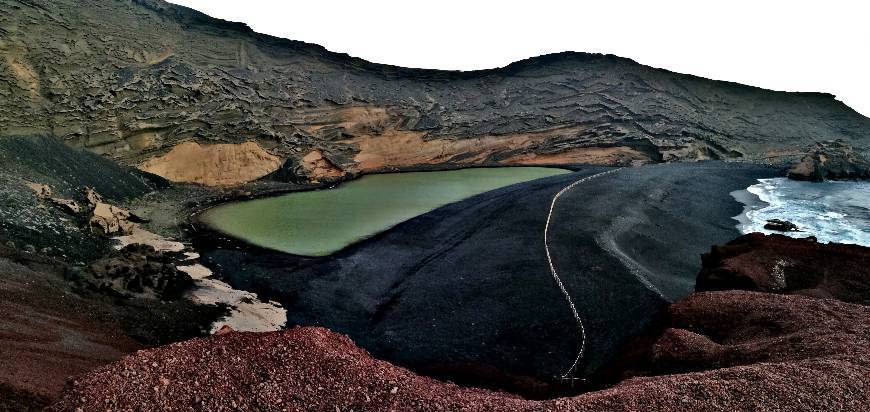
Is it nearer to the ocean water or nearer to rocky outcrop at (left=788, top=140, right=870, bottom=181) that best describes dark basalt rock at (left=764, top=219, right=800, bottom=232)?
the ocean water

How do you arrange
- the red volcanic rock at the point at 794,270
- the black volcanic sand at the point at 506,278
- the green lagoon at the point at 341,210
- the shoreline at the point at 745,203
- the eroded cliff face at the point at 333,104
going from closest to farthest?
the red volcanic rock at the point at 794,270
the black volcanic sand at the point at 506,278
the green lagoon at the point at 341,210
the shoreline at the point at 745,203
the eroded cliff face at the point at 333,104

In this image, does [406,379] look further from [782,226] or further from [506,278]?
[782,226]

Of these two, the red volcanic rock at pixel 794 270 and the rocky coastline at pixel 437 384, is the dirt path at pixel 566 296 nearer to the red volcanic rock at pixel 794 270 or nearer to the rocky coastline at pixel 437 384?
the rocky coastline at pixel 437 384

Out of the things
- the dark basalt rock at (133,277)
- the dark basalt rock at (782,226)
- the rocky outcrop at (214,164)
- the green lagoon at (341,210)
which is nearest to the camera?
the dark basalt rock at (133,277)

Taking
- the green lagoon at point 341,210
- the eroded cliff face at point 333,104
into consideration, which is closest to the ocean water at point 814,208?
the eroded cliff face at point 333,104

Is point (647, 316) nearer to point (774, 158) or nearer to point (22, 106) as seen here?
point (22, 106)

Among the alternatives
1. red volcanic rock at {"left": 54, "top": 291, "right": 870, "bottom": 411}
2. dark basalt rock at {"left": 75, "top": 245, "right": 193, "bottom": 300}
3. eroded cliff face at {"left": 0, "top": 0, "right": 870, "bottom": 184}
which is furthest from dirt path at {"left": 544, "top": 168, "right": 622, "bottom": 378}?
eroded cliff face at {"left": 0, "top": 0, "right": 870, "bottom": 184}

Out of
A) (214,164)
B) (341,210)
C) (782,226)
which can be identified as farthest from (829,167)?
(214,164)
